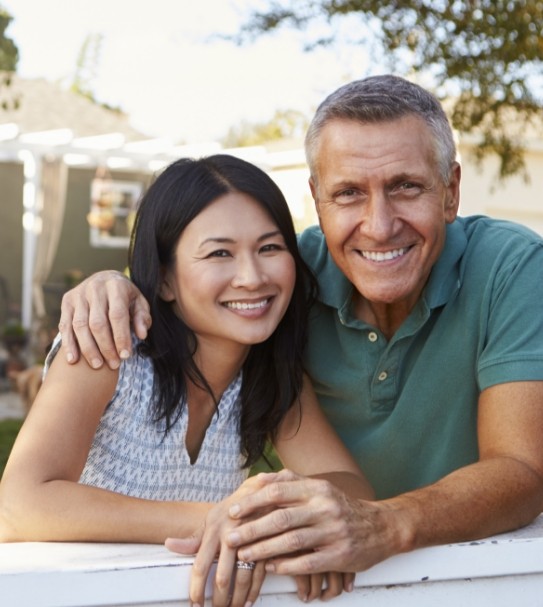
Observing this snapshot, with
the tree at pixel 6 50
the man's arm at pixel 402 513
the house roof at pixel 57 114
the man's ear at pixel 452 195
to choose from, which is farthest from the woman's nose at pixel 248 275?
the house roof at pixel 57 114

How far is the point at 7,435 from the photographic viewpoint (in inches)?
301

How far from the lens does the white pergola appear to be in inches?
518

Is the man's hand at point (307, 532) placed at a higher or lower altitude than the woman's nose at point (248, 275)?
lower

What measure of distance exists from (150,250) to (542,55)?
11.6ft

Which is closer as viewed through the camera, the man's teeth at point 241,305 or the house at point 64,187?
the man's teeth at point 241,305

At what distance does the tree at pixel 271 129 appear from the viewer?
1631 cm

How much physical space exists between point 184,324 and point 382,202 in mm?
598

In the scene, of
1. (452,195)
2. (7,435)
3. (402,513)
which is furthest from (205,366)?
(7,435)

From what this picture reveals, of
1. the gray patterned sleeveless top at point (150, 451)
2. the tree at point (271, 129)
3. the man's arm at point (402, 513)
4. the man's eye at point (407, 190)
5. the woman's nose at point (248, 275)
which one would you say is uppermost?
the man's eye at point (407, 190)

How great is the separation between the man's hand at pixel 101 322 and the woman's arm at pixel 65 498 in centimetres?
9

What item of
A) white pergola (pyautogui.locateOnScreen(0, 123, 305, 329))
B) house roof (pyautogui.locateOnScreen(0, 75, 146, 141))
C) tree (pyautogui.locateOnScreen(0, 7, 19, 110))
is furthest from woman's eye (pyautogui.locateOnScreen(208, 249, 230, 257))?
house roof (pyautogui.locateOnScreen(0, 75, 146, 141))

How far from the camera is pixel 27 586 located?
157 cm

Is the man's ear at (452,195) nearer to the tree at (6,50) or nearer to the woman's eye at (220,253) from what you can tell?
the woman's eye at (220,253)

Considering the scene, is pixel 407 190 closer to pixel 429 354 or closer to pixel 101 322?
pixel 429 354
